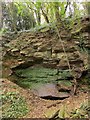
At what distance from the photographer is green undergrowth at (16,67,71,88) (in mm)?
7590

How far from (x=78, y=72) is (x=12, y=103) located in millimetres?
2325

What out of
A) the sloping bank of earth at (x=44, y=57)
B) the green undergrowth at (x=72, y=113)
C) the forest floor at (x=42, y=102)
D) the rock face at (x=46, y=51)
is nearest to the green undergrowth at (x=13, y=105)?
the forest floor at (x=42, y=102)

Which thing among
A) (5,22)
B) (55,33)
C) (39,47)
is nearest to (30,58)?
(39,47)

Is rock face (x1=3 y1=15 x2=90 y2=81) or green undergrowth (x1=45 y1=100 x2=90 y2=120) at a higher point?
rock face (x1=3 y1=15 x2=90 y2=81)

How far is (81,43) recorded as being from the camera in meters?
7.73

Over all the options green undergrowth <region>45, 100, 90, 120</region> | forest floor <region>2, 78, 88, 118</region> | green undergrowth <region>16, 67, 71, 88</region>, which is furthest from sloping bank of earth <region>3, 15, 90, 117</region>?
green undergrowth <region>45, 100, 90, 120</region>

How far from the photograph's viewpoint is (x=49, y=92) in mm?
7242

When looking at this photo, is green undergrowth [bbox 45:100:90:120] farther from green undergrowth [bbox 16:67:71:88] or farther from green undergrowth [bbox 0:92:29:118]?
green undergrowth [bbox 16:67:71:88]

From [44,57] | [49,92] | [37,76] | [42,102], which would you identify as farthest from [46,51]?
[42,102]

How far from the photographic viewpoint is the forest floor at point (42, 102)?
250 inches

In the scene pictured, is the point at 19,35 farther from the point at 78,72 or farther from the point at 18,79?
the point at 78,72

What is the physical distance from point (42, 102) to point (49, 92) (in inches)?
16.7

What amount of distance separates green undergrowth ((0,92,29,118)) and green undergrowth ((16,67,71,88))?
2.67ft

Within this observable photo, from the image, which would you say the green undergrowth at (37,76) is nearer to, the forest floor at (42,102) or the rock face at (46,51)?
the rock face at (46,51)
